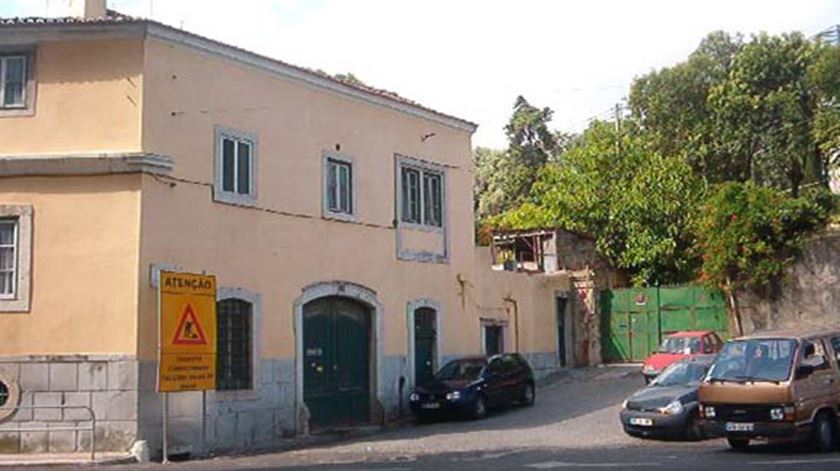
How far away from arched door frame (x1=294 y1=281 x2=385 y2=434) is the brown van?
8.91m

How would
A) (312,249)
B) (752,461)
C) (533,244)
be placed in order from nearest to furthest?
(752,461), (312,249), (533,244)

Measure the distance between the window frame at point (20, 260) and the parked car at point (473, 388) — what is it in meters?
9.45

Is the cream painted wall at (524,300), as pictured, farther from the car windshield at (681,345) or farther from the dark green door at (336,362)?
the dark green door at (336,362)

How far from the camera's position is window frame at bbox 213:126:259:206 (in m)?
20.5

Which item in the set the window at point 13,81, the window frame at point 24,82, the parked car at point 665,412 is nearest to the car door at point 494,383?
the parked car at point 665,412

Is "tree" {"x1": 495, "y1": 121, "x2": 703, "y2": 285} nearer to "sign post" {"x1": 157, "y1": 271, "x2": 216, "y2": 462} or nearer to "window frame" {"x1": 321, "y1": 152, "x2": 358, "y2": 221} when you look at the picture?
"window frame" {"x1": 321, "y1": 152, "x2": 358, "y2": 221}

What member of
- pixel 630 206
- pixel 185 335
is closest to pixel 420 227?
pixel 185 335

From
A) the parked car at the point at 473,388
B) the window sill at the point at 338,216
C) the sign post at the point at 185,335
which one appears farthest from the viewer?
the parked car at the point at 473,388

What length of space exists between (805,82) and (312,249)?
3043cm

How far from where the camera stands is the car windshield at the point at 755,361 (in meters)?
15.9

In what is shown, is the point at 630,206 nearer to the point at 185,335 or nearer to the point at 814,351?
the point at 814,351

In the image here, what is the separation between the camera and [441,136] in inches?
1076

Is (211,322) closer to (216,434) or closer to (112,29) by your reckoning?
(216,434)

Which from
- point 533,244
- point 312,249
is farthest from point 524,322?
point 312,249
